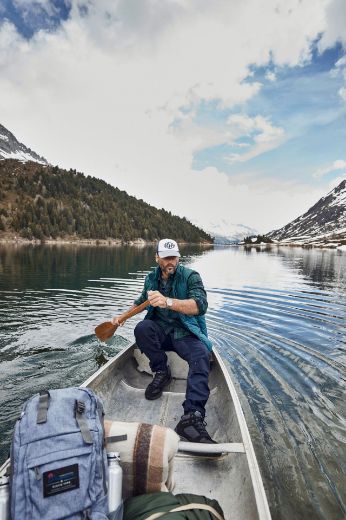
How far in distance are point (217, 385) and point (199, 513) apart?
3.85 metres

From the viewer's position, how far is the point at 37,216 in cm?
13688

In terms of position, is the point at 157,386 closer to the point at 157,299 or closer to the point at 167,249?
the point at 157,299

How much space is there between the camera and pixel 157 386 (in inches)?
260

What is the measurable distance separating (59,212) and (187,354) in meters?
155

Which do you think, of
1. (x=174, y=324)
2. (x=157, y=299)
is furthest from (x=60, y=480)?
(x=174, y=324)

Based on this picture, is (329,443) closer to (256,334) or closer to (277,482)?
(277,482)

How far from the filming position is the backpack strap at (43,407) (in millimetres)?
2850

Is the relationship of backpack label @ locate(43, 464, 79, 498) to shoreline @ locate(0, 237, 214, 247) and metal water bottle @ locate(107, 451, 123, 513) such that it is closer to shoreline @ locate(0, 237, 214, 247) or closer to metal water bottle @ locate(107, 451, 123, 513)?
metal water bottle @ locate(107, 451, 123, 513)

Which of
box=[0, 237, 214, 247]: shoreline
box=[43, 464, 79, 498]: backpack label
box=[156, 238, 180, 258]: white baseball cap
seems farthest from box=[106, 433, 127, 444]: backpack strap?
box=[0, 237, 214, 247]: shoreline

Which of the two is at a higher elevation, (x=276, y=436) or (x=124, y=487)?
(x=124, y=487)

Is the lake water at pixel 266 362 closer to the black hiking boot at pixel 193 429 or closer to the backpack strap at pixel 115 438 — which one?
the black hiking boot at pixel 193 429

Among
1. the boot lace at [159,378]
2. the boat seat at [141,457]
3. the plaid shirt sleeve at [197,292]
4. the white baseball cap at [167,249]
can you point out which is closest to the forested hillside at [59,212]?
the boot lace at [159,378]

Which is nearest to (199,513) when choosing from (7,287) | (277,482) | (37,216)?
(277,482)

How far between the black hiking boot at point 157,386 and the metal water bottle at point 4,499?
4.02 metres
